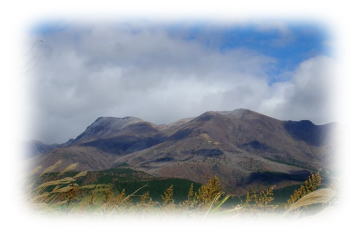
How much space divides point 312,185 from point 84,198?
9.88 ft

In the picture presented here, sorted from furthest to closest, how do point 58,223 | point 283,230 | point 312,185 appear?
point 312,185
point 58,223
point 283,230

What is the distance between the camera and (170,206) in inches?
219

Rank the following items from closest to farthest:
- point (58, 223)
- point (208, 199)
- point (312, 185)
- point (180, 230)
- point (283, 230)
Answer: point (283, 230)
point (180, 230)
point (58, 223)
point (312, 185)
point (208, 199)

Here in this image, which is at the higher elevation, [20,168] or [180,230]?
[20,168]

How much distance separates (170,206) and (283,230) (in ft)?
7.20

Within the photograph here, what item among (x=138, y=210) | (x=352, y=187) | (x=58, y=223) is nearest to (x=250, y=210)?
(x=352, y=187)

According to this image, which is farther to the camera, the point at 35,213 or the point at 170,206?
the point at 170,206

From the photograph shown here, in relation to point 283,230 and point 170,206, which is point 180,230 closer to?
point 283,230

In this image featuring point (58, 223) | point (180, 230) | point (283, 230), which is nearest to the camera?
point (283, 230)

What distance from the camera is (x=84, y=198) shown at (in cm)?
586

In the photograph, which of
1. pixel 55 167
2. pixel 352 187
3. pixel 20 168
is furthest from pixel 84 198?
pixel 352 187

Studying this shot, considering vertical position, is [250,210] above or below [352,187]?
below

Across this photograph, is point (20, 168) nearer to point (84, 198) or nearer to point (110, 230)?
point (84, 198)

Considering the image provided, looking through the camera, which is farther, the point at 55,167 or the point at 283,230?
the point at 55,167
